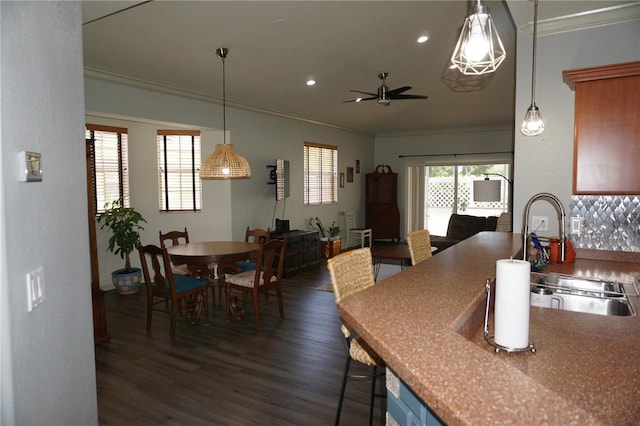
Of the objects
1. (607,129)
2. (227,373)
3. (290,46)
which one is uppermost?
(290,46)

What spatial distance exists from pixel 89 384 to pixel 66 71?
1.21 metres

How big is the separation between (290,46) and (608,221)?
366 cm

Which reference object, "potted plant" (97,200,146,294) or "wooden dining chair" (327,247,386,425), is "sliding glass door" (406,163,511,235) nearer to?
"potted plant" (97,200,146,294)

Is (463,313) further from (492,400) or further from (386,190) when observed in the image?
(386,190)

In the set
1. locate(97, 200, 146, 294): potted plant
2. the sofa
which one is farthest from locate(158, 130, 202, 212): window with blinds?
the sofa

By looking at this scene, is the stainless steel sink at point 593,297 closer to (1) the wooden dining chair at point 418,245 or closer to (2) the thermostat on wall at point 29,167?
(1) the wooden dining chair at point 418,245

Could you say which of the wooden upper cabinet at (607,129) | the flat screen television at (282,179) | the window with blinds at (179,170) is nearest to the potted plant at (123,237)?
the window with blinds at (179,170)

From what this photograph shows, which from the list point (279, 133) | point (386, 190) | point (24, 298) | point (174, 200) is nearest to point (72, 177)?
point (24, 298)

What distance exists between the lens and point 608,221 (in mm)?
2643

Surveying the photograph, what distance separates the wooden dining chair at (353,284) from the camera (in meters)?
1.89

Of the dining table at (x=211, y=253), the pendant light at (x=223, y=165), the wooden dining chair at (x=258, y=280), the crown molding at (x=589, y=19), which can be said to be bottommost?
the wooden dining chair at (x=258, y=280)

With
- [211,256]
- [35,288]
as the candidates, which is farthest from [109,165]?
[35,288]

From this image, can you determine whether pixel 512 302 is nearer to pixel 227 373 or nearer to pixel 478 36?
pixel 478 36

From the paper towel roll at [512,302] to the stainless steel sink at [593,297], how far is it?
76 centimetres
